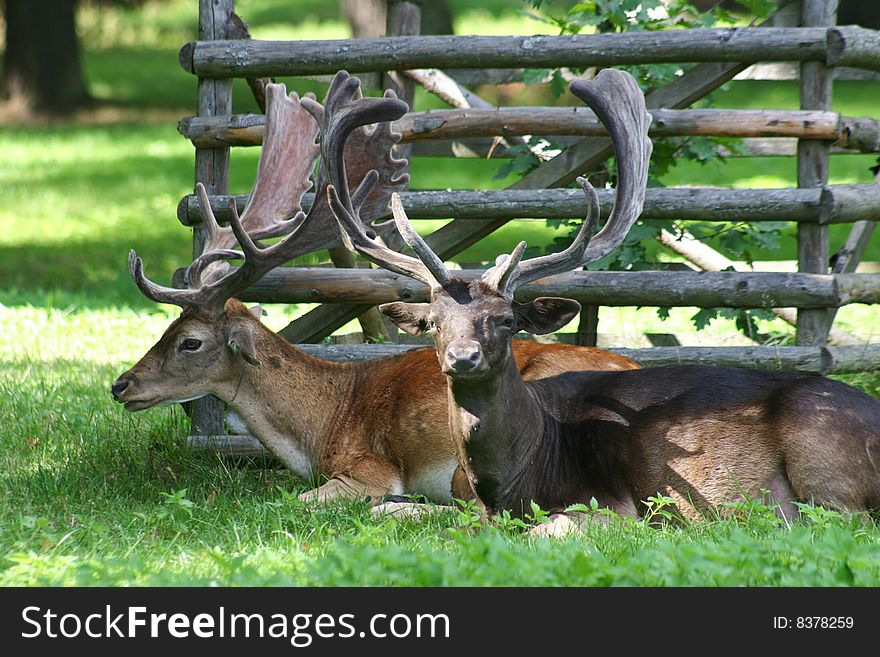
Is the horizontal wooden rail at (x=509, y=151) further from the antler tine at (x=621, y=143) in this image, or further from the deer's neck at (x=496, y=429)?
the deer's neck at (x=496, y=429)

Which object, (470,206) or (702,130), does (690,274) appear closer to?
(702,130)

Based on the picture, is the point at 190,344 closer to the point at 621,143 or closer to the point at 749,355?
the point at 621,143

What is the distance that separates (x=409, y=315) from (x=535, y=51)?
78.2 inches

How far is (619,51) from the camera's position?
277 inches

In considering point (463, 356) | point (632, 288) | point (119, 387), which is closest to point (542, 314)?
point (463, 356)

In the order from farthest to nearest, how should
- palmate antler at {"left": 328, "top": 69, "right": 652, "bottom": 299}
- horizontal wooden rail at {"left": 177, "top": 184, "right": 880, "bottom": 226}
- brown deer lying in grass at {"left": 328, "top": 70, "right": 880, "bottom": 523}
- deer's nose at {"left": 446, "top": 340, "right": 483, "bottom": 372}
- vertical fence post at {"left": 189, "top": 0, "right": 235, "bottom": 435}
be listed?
vertical fence post at {"left": 189, "top": 0, "right": 235, "bottom": 435} < horizontal wooden rail at {"left": 177, "top": 184, "right": 880, "bottom": 226} < palmate antler at {"left": 328, "top": 69, "right": 652, "bottom": 299} < brown deer lying in grass at {"left": 328, "top": 70, "right": 880, "bottom": 523} < deer's nose at {"left": 446, "top": 340, "right": 483, "bottom": 372}

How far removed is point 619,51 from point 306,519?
3059mm

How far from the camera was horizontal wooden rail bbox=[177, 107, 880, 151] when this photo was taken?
23.2 feet

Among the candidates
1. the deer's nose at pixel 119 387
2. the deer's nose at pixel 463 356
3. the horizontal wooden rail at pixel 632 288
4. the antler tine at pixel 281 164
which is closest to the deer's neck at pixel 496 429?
the deer's nose at pixel 463 356

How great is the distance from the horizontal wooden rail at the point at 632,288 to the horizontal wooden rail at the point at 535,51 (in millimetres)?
1149

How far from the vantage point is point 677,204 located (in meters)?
7.04

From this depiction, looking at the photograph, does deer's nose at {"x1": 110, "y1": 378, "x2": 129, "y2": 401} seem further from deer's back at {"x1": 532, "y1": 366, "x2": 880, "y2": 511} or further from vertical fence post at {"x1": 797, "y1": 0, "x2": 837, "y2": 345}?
vertical fence post at {"x1": 797, "y1": 0, "x2": 837, "y2": 345}

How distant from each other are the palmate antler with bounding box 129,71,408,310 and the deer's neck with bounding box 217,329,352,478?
15.5 inches

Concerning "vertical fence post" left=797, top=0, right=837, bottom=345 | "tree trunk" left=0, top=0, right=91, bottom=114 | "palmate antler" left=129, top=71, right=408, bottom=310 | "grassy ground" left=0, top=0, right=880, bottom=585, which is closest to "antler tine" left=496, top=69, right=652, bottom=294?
"palmate antler" left=129, top=71, right=408, bottom=310
